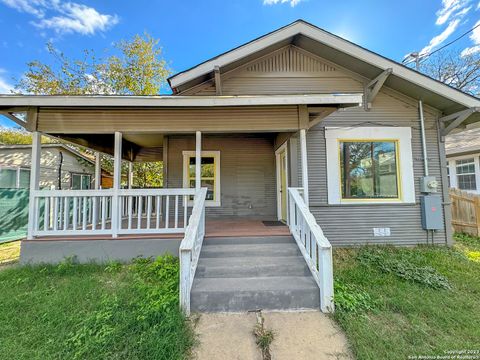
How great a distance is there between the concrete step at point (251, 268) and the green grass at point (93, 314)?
48 centimetres

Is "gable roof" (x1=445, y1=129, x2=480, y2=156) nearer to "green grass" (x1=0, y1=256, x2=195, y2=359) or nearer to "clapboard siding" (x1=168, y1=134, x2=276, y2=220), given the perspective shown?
"clapboard siding" (x1=168, y1=134, x2=276, y2=220)

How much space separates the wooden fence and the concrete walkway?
7.00 m

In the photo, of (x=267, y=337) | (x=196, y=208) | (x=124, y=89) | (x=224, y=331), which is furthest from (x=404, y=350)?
(x=124, y=89)

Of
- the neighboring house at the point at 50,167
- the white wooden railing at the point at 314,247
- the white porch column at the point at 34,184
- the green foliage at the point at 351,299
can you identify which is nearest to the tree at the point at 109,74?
the neighboring house at the point at 50,167

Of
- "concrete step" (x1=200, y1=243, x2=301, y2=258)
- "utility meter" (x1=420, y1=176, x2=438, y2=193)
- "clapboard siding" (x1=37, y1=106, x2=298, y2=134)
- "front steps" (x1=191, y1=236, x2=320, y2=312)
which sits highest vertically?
"clapboard siding" (x1=37, y1=106, x2=298, y2=134)

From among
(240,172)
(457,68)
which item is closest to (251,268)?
(240,172)

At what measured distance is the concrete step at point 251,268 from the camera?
3.39 m

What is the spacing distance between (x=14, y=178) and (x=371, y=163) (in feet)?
38.9

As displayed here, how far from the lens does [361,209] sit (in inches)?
214

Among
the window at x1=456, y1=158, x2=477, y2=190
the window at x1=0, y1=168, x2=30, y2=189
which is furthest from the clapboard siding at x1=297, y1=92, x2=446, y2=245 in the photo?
the window at x1=0, y1=168, x2=30, y2=189

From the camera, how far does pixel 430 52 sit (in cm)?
1301

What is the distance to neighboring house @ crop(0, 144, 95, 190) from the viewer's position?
822 cm

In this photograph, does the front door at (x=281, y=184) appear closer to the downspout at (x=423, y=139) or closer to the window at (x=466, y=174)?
the downspout at (x=423, y=139)

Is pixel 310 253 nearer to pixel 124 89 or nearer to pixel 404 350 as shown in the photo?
pixel 404 350
